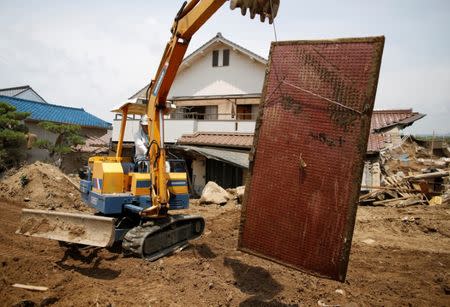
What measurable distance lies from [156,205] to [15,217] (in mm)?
5710

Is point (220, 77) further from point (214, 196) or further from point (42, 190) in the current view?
point (42, 190)

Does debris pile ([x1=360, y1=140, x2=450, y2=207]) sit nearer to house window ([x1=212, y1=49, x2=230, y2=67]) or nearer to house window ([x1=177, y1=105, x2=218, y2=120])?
house window ([x1=177, y1=105, x2=218, y2=120])

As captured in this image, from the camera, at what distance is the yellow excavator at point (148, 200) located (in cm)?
525

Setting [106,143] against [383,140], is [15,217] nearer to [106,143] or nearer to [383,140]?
[383,140]

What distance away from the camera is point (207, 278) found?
495 centimetres

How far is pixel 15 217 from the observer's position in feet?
29.2

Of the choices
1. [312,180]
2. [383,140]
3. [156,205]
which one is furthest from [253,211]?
[383,140]

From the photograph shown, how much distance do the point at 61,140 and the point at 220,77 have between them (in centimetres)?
1082

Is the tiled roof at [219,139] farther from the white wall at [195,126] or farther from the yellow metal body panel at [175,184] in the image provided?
the yellow metal body panel at [175,184]

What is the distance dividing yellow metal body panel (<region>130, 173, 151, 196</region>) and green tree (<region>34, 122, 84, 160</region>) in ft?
50.7

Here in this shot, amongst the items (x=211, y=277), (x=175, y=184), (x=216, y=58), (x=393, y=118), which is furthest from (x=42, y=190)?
(x=393, y=118)

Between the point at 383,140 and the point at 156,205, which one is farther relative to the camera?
the point at 383,140

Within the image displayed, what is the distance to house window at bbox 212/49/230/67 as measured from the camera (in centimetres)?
1872

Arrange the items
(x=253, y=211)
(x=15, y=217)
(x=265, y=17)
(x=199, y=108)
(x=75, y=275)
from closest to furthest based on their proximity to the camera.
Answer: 1. (x=253, y=211)
2. (x=265, y=17)
3. (x=75, y=275)
4. (x=15, y=217)
5. (x=199, y=108)
